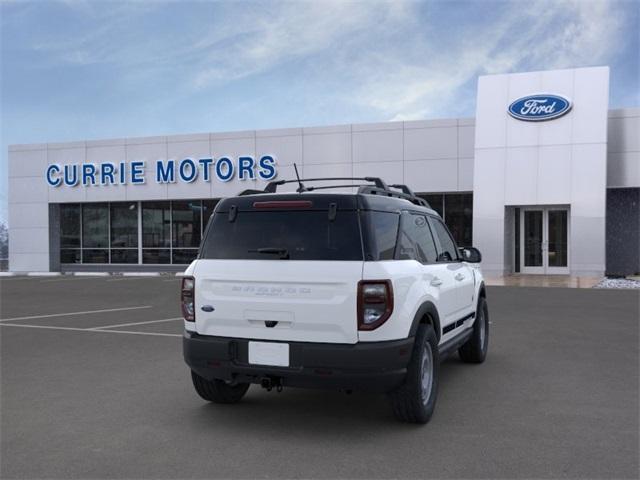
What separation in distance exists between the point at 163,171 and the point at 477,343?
22262 mm

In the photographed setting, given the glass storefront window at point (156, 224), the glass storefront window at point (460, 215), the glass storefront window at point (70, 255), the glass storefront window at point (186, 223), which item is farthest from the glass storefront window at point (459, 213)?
the glass storefront window at point (70, 255)

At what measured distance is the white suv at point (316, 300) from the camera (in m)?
4.62

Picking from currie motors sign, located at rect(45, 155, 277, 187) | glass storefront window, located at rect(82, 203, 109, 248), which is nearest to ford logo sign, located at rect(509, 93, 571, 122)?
currie motors sign, located at rect(45, 155, 277, 187)

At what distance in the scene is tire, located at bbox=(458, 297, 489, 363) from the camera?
7.46 meters

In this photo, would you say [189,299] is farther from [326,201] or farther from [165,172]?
[165,172]

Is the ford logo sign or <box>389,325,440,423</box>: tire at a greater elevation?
the ford logo sign

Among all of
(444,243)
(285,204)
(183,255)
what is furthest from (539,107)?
(285,204)

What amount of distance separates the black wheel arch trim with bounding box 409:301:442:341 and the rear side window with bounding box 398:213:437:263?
42 cm

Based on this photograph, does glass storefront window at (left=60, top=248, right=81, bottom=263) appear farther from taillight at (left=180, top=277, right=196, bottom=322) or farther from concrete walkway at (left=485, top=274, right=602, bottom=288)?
taillight at (left=180, top=277, right=196, bottom=322)

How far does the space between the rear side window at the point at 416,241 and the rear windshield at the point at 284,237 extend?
549 mm

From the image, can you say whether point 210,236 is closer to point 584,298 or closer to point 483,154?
point 584,298

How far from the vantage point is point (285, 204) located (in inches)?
199

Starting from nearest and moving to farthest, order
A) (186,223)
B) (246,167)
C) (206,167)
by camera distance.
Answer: (246,167)
(206,167)
(186,223)

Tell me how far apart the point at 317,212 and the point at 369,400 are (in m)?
1.98
